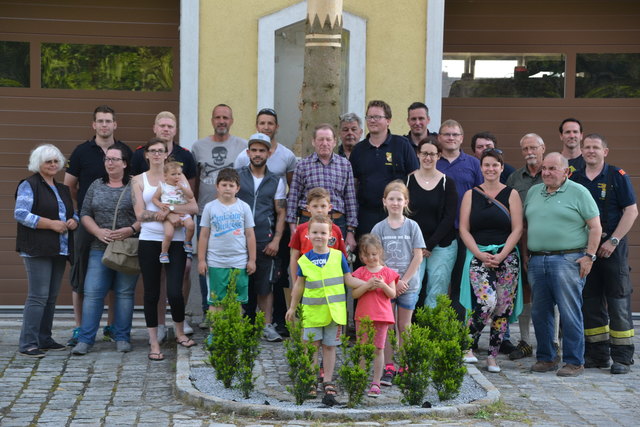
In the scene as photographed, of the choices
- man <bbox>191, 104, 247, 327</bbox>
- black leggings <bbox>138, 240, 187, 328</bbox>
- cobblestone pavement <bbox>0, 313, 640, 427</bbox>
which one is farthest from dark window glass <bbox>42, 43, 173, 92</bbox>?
cobblestone pavement <bbox>0, 313, 640, 427</bbox>

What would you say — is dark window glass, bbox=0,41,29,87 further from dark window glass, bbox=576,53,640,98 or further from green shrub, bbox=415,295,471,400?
dark window glass, bbox=576,53,640,98

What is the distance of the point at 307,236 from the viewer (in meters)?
7.80

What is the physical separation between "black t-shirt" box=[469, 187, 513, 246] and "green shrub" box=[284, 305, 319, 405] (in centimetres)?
225

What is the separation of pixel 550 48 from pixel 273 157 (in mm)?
4372

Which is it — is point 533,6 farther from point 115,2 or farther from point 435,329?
point 435,329

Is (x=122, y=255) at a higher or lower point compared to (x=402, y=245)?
lower

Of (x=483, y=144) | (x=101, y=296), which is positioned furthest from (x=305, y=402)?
(x=483, y=144)

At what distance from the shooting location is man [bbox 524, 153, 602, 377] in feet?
28.0

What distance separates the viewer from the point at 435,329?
7.44m

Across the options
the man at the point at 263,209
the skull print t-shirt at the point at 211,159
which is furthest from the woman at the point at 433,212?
the skull print t-shirt at the point at 211,159

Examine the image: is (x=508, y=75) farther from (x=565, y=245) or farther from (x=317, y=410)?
(x=317, y=410)

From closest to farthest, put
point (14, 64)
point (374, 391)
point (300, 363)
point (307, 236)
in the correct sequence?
point (300, 363), point (374, 391), point (307, 236), point (14, 64)

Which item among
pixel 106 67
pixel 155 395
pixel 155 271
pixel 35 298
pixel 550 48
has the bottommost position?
pixel 155 395

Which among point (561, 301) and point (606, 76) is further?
point (606, 76)
